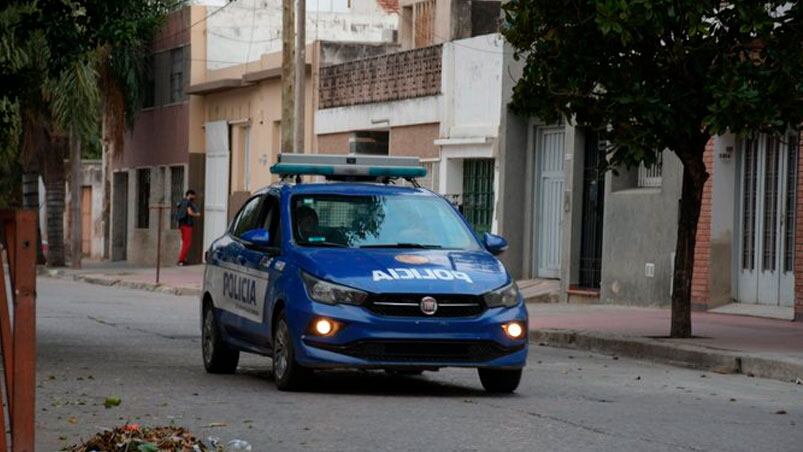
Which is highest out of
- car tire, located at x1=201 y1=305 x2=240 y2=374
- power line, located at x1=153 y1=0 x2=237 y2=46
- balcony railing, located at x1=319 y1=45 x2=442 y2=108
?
power line, located at x1=153 y1=0 x2=237 y2=46

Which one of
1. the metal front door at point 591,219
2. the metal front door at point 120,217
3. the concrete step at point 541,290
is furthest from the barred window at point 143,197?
the metal front door at point 591,219

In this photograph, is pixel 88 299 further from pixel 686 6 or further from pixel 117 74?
pixel 117 74

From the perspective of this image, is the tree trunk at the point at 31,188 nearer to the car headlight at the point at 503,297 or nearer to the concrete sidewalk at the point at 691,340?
the concrete sidewalk at the point at 691,340

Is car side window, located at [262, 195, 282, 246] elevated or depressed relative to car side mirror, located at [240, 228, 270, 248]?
elevated

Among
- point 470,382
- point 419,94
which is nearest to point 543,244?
point 419,94

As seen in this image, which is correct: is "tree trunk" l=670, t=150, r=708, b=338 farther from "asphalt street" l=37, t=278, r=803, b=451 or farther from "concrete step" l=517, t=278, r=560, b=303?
"concrete step" l=517, t=278, r=560, b=303

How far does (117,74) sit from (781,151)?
26.7 m

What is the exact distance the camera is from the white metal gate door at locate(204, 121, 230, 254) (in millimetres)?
48406

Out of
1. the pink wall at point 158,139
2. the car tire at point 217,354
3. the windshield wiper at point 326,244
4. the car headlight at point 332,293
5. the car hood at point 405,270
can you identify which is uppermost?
the pink wall at point 158,139

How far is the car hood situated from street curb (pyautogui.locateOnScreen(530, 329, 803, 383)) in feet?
12.8

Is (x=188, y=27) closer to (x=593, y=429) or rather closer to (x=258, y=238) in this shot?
(x=258, y=238)

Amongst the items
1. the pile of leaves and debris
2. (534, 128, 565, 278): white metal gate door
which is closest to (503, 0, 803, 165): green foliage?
the pile of leaves and debris

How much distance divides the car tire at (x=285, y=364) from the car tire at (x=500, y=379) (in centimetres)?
140

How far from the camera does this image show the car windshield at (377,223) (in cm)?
1443
